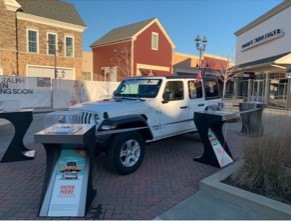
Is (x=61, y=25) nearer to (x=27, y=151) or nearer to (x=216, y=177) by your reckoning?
(x=27, y=151)

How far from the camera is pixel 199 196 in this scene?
3760mm

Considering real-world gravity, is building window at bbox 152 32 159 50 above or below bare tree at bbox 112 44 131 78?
above

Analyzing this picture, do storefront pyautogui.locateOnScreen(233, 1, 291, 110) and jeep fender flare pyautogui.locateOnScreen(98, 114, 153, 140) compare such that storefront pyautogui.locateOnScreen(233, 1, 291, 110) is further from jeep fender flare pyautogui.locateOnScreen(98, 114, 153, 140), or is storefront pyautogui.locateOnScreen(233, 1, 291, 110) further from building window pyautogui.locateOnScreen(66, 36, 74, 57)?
building window pyautogui.locateOnScreen(66, 36, 74, 57)

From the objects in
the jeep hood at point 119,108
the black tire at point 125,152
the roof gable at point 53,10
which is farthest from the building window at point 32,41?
the black tire at point 125,152

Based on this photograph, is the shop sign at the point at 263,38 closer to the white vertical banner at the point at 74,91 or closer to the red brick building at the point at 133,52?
the red brick building at the point at 133,52

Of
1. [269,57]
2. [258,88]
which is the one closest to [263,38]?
[269,57]

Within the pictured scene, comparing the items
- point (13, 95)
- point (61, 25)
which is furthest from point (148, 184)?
point (61, 25)

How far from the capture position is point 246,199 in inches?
134

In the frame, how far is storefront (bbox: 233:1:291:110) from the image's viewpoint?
17844 mm

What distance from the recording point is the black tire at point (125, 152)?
4352mm

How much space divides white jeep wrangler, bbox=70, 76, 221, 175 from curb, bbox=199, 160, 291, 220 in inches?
61.3

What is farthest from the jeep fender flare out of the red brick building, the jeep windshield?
the red brick building

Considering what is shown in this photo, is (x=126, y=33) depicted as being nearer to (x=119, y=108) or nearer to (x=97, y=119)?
(x=119, y=108)

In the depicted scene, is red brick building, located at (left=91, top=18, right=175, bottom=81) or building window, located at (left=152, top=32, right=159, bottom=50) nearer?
red brick building, located at (left=91, top=18, right=175, bottom=81)
